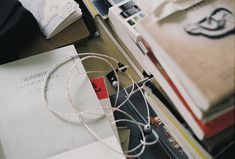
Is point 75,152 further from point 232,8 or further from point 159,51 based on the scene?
point 232,8

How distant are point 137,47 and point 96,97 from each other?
0.46 ft

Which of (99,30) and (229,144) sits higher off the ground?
(99,30)

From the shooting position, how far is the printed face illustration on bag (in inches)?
21.1

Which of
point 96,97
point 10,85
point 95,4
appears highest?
point 95,4

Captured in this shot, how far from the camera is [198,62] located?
1.65 ft

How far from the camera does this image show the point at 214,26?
0.55 meters

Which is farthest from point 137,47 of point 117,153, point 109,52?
point 117,153

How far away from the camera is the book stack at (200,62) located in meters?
0.48

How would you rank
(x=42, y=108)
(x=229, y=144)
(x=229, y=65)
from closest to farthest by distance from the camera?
(x=229, y=65), (x=229, y=144), (x=42, y=108)

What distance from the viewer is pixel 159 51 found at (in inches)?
21.0

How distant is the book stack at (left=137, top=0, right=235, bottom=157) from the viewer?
19.1 inches

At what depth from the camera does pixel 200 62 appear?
504mm

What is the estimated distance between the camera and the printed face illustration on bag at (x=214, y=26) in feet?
1.76

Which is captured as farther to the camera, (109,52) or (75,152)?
(109,52)
